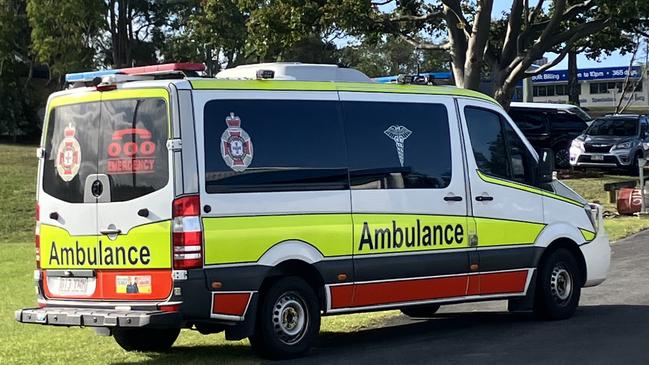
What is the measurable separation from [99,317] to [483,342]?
355cm

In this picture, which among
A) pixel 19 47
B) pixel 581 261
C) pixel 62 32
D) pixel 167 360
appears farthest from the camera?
pixel 19 47

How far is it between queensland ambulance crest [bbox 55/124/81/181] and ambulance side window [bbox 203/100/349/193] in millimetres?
1274

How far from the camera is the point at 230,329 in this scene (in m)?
8.53

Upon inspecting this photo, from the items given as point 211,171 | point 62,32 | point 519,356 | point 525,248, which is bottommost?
point 519,356

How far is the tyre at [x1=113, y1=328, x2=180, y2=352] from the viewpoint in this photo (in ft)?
31.8

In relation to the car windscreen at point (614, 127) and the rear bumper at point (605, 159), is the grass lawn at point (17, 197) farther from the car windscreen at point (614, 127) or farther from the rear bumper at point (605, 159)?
the car windscreen at point (614, 127)

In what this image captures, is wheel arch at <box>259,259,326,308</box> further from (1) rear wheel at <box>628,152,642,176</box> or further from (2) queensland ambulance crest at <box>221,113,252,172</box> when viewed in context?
(1) rear wheel at <box>628,152,642,176</box>

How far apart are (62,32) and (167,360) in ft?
128

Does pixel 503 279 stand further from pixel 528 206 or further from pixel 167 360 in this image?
pixel 167 360

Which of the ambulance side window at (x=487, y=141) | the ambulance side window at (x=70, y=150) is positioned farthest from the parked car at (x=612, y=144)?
the ambulance side window at (x=70, y=150)

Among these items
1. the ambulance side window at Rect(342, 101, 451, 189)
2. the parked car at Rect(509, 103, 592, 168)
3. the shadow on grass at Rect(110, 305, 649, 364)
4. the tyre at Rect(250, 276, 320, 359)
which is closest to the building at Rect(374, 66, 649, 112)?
the parked car at Rect(509, 103, 592, 168)

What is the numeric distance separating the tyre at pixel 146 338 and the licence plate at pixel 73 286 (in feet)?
2.96

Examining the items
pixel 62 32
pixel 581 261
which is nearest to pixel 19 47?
pixel 62 32

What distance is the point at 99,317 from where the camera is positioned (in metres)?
8.27
